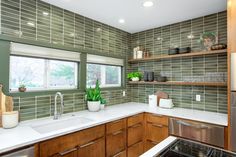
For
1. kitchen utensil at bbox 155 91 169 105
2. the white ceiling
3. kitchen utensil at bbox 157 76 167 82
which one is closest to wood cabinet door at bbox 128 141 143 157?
kitchen utensil at bbox 155 91 169 105

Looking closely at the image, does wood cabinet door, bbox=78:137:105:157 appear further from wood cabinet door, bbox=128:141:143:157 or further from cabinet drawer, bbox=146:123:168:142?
cabinet drawer, bbox=146:123:168:142

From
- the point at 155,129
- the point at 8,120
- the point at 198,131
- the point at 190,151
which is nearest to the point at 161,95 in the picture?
the point at 155,129

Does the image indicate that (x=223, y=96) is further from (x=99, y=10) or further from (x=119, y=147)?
(x=99, y=10)

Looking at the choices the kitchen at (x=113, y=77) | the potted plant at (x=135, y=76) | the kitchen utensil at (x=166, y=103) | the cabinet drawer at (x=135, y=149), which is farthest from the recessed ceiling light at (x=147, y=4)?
the cabinet drawer at (x=135, y=149)

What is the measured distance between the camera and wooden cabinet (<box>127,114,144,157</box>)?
2.46m

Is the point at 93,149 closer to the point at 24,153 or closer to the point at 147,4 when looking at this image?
the point at 24,153

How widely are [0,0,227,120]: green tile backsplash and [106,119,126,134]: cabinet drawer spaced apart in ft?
2.35

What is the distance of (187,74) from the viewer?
2795 millimetres

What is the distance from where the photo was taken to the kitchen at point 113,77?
5.73 ft

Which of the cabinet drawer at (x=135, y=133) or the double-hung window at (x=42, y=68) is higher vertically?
the double-hung window at (x=42, y=68)

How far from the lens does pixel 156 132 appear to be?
249cm

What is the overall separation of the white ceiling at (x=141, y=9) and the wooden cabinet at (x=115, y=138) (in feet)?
5.67

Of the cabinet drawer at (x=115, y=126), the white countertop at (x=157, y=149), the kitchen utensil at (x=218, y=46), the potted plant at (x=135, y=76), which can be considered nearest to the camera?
the white countertop at (x=157, y=149)

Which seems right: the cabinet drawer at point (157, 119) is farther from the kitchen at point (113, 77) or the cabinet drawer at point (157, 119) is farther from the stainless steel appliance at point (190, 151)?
the stainless steel appliance at point (190, 151)
